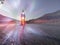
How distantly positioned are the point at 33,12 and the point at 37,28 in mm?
229

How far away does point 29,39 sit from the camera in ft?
8.18

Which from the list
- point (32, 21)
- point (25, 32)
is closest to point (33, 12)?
point (32, 21)

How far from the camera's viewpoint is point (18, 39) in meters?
2.50

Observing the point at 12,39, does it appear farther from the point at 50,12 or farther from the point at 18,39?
the point at 50,12

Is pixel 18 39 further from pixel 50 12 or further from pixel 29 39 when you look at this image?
pixel 50 12

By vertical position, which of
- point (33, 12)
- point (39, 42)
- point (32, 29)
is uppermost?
point (33, 12)

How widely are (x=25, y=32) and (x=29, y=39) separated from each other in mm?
111

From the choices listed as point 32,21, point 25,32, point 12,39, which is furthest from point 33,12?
point 12,39

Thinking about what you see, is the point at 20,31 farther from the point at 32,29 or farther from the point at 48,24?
the point at 48,24

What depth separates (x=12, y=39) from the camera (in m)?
2.49

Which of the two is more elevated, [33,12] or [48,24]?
[33,12]

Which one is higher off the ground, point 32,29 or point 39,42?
point 32,29

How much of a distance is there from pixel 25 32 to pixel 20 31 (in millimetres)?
71

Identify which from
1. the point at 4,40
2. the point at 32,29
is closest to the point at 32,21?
the point at 32,29
